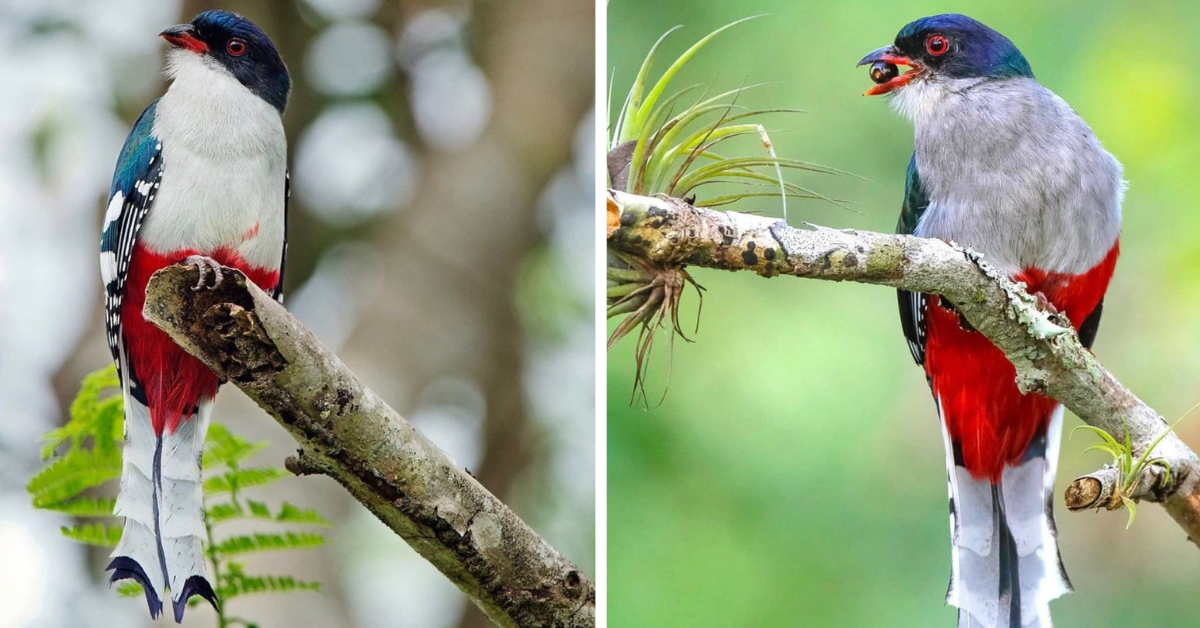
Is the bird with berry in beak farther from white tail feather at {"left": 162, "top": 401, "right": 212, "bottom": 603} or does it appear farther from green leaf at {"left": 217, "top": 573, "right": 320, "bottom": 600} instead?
white tail feather at {"left": 162, "top": 401, "right": 212, "bottom": 603}

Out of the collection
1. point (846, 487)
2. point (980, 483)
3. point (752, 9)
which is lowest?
point (846, 487)

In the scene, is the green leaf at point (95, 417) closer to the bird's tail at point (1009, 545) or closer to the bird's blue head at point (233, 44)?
the bird's blue head at point (233, 44)

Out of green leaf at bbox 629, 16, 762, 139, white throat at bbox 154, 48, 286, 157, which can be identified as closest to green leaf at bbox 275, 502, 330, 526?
white throat at bbox 154, 48, 286, 157

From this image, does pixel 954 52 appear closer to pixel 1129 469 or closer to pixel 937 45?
pixel 937 45

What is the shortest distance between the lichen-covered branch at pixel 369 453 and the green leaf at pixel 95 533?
0.35 metres

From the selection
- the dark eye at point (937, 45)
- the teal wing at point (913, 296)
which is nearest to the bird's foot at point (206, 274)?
the teal wing at point (913, 296)

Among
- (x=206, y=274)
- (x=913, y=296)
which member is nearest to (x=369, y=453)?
(x=206, y=274)

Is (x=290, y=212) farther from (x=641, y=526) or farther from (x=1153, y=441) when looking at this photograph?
(x=1153, y=441)

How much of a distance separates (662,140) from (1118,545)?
97cm

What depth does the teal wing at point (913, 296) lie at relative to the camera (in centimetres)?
164

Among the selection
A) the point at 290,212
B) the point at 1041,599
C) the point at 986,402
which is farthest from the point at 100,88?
the point at 1041,599

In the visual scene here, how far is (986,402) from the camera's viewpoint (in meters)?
1.63

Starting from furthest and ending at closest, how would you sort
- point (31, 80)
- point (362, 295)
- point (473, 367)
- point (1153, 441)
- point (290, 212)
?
point (473, 367), point (362, 295), point (290, 212), point (31, 80), point (1153, 441)

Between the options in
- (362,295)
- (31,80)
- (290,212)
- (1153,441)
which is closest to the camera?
(1153,441)
